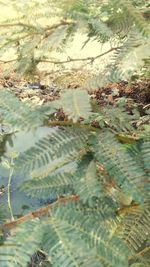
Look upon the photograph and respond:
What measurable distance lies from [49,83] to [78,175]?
3.40m

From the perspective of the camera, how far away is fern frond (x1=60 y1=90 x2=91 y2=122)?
805mm

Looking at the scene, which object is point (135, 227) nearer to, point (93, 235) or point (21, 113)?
point (93, 235)

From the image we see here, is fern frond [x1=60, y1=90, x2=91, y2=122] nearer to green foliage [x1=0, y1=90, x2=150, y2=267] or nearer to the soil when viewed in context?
green foliage [x1=0, y1=90, x2=150, y2=267]


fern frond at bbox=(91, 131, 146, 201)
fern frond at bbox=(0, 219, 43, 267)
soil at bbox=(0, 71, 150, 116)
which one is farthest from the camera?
soil at bbox=(0, 71, 150, 116)

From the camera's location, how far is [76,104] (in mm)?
830

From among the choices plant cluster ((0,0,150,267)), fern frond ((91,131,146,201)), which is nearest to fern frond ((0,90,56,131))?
plant cluster ((0,0,150,267))

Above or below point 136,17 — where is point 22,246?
below

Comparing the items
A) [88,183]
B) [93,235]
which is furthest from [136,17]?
[93,235]

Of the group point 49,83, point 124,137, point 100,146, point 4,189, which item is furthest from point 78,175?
point 49,83

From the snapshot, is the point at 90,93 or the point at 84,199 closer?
the point at 84,199

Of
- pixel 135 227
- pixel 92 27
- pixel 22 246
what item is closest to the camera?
pixel 22 246

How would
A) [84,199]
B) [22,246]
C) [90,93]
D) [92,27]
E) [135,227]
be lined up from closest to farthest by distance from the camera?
1. [22,246]
2. [84,199]
3. [135,227]
4. [92,27]
5. [90,93]

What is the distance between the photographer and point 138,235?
94 cm

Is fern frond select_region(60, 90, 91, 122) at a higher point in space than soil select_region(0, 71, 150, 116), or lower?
higher
